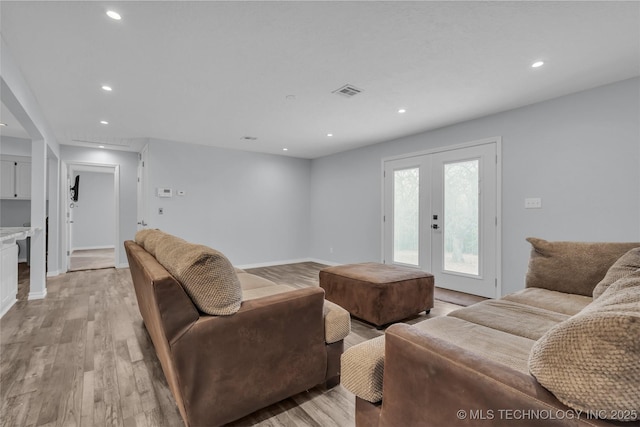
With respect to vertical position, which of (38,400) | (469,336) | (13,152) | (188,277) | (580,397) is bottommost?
(38,400)

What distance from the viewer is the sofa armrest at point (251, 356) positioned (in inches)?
54.2

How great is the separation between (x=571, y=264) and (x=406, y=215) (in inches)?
106

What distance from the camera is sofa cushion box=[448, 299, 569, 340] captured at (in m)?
1.50

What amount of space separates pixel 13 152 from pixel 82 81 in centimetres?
421

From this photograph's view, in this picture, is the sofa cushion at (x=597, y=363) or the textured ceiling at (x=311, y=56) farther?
the textured ceiling at (x=311, y=56)

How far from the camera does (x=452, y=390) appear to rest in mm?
858

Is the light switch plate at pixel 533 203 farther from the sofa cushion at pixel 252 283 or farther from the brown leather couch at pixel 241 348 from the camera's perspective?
the sofa cushion at pixel 252 283

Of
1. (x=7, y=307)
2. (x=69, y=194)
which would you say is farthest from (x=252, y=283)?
(x=69, y=194)

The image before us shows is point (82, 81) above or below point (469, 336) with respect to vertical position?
above

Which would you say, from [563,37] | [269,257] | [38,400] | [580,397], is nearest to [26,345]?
[38,400]

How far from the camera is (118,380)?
1.95 meters

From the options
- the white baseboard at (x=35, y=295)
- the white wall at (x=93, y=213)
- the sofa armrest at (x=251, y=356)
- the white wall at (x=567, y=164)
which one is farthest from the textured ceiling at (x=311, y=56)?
the white wall at (x=93, y=213)

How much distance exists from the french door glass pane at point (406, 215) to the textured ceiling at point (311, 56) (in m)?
1.15

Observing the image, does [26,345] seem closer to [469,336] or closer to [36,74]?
[36,74]
